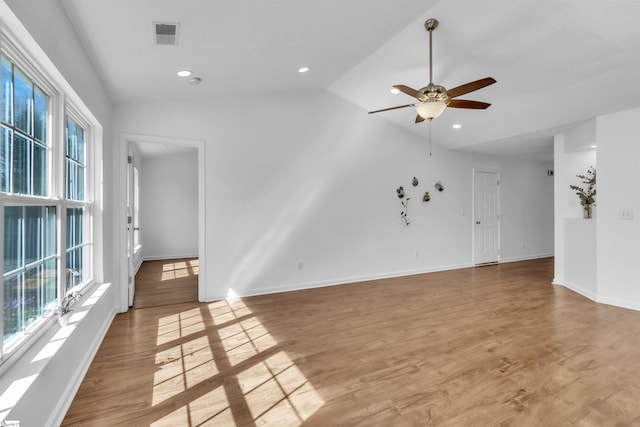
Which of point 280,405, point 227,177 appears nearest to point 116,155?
point 227,177

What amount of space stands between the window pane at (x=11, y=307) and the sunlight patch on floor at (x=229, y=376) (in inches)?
35.5

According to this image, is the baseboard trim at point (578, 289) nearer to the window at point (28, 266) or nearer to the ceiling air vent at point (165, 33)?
the ceiling air vent at point (165, 33)

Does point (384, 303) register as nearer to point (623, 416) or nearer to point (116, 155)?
point (623, 416)

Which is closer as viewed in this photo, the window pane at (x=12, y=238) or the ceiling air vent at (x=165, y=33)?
the window pane at (x=12, y=238)

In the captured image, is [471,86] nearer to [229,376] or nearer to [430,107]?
[430,107]

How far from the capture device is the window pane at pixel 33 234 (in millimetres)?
1878

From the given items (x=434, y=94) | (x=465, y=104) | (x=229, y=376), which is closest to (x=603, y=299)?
(x=465, y=104)

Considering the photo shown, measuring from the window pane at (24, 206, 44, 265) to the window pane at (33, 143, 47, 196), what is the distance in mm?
126

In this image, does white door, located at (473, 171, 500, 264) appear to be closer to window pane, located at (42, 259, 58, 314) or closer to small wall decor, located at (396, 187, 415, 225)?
small wall decor, located at (396, 187, 415, 225)

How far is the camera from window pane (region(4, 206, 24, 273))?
164 cm

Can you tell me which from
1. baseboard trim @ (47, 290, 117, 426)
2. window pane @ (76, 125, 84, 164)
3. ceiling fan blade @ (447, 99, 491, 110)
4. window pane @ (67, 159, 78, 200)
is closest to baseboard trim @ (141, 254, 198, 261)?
baseboard trim @ (47, 290, 117, 426)

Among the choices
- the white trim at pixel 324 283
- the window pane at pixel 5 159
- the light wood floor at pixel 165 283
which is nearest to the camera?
the window pane at pixel 5 159

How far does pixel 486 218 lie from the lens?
23.3 ft

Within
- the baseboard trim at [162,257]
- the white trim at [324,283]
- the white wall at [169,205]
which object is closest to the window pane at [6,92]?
the white trim at [324,283]
